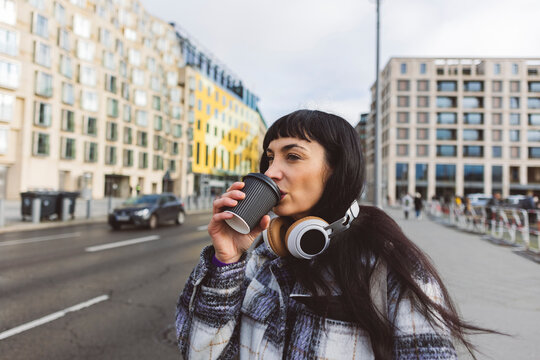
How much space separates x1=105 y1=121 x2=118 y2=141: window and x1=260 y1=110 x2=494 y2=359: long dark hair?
40.9 metres

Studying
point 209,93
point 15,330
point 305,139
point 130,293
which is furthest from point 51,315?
point 209,93

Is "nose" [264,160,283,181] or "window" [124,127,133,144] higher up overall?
"window" [124,127,133,144]

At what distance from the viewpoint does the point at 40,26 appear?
2930 cm

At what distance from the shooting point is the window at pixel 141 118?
41500 mm

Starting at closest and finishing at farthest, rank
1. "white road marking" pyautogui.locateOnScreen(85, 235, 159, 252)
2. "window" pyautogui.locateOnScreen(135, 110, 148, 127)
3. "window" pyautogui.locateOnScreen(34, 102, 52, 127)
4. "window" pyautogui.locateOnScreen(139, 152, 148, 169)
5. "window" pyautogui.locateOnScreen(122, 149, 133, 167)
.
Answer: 1. "white road marking" pyautogui.locateOnScreen(85, 235, 159, 252)
2. "window" pyautogui.locateOnScreen(34, 102, 52, 127)
3. "window" pyautogui.locateOnScreen(122, 149, 133, 167)
4. "window" pyautogui.locateOnScreen(135, 110, 148, 127)
5. "window" pyautogui.locateOnScreen(139, 152, 148, 169)

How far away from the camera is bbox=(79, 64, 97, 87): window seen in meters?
34.1

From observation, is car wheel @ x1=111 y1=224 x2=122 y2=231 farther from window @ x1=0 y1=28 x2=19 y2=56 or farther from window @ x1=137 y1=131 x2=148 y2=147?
window @ x1=137 y1=131 x2=148 y2=147

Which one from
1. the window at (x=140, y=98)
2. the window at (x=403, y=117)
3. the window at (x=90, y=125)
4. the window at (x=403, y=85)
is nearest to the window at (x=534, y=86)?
the window at (x=403, y=85)

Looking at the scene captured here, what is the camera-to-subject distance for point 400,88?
54.5 meters

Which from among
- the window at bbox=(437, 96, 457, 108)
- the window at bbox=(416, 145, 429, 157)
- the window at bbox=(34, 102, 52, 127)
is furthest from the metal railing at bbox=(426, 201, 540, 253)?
the window at bbox=(437, 96, 457, 108)

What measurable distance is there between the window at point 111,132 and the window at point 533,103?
6295 cm

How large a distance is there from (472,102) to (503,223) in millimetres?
54456

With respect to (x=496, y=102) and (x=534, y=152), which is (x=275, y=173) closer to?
(x=496, y=102)

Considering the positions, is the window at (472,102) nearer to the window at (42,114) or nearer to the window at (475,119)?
the window at (475,119)
